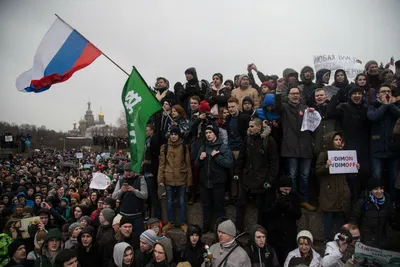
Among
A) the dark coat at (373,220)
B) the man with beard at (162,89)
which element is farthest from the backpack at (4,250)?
the dark coat at (373,220)

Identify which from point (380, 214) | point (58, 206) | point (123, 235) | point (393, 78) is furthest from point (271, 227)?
point (58, 206)

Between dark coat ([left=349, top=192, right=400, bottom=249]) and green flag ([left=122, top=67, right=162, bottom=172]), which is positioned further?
green flag ([left=122, top=67, right=162, bottom=172])

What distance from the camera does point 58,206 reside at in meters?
10.1

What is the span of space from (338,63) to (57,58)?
21.9 ft

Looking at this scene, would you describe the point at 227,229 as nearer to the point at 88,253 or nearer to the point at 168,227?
the point at 168,227

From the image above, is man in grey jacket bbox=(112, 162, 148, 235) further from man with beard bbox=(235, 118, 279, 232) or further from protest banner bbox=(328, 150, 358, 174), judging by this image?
protest banner bbox=(328, 150, 358, 174)

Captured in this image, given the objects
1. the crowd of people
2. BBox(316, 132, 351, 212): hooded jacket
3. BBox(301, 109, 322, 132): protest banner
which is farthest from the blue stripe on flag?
BBox(316, 132, 351, 212): hooded jacket

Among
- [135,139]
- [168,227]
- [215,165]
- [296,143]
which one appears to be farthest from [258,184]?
[135,139]

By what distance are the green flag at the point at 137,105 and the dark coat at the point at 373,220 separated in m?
3.85

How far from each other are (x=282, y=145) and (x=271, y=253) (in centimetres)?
202

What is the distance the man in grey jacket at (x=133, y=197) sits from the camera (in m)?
6.79

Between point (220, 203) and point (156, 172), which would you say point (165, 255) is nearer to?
point (220, 203)

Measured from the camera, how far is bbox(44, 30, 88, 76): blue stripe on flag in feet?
22.0

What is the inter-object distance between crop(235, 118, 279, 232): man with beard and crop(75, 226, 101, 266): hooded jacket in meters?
2.78
